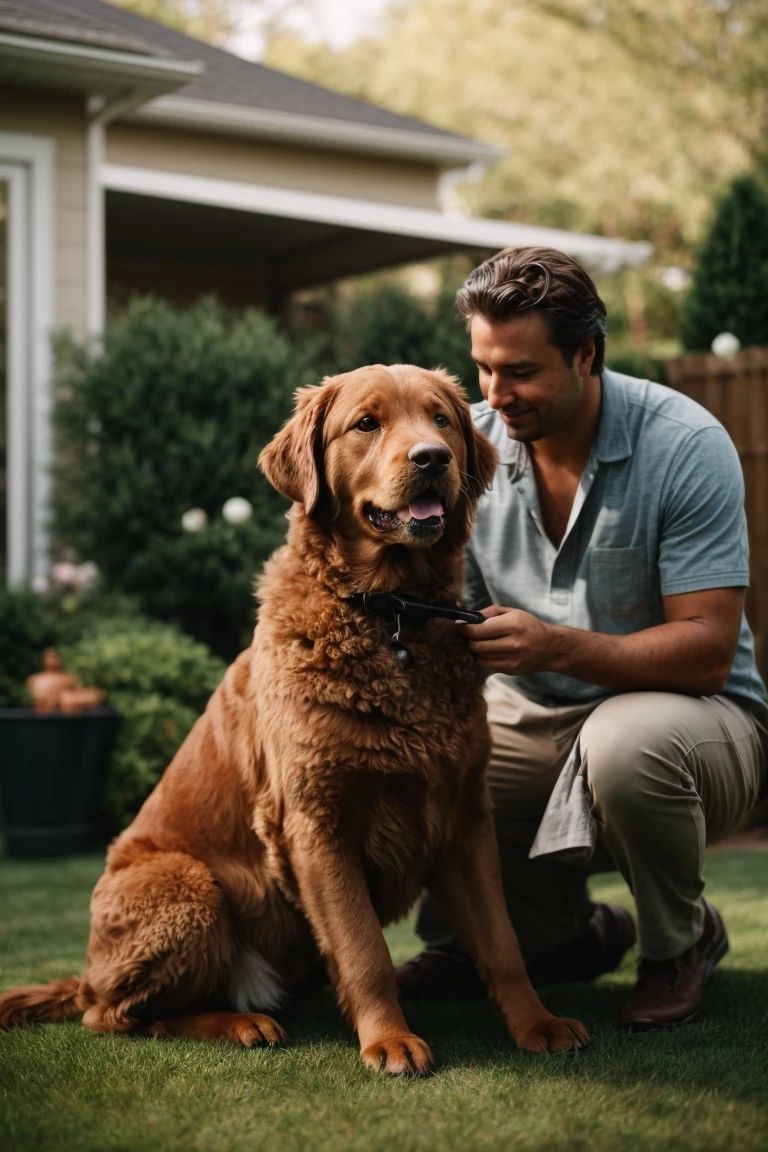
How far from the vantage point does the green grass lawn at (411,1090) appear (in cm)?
231

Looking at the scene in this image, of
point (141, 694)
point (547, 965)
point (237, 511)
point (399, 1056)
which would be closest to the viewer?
point (399, 1056)

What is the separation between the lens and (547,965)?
3729 mm

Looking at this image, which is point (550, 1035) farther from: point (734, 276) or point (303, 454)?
point (734, 276)

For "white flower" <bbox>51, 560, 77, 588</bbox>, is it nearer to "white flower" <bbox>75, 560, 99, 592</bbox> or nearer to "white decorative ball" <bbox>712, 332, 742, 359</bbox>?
"white flower" <bbox>75, 560, 99, 592</bbox>

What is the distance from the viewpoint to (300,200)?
970 cm

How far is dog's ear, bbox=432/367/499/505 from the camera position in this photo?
10.8 feet

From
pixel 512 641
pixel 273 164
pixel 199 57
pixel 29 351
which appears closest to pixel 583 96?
pixel 199 57

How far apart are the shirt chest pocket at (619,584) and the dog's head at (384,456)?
1.24ft

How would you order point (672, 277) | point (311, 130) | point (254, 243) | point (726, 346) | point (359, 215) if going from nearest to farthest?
point (726, 346) → point (359, 215) → point (311, 130) → point (254, 243) → point (672, 277)

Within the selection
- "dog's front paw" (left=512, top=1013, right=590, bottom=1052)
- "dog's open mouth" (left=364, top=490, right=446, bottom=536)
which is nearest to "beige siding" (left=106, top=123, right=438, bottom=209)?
"dog's open mouth" (left=364, top=490, right=446, bottom=536)

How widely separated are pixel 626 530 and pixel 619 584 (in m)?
0.15

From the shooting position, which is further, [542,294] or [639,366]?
[639,366]

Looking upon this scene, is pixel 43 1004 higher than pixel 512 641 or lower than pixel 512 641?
lower

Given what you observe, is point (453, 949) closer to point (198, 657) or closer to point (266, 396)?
point (198, 657)
